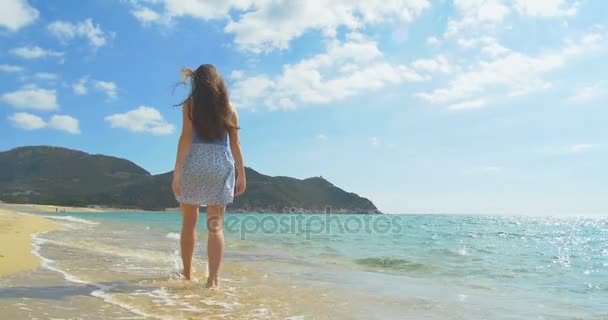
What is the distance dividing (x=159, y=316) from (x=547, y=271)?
925 cm

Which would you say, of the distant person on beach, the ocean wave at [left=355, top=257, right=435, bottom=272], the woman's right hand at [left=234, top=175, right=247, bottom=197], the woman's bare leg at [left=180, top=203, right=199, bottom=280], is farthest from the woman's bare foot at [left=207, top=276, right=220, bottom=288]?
the ocean wave at [left=355, top=257, right=435, bottom=272]

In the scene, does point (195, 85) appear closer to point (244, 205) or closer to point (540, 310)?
point (540, 310)

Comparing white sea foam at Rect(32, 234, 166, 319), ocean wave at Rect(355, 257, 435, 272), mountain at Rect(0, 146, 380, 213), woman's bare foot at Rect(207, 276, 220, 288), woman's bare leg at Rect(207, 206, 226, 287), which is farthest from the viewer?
mountain at Rect(0, 146, 380, 213)

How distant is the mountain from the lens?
147m

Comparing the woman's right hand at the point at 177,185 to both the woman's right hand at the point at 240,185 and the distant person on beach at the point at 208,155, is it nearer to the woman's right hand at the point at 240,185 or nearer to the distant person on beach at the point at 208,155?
the distant person on beach at the point at 208,155

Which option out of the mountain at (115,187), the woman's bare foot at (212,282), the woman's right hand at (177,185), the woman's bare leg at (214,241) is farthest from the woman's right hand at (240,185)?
the mountain at (115,187)

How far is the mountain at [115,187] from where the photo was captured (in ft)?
483

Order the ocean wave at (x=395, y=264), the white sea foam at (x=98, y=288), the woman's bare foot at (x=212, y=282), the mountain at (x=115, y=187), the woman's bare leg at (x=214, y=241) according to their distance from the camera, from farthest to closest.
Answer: the mountain at (x=115, y=187) < the ocean wave at (x=395, y=264) < the woman's bare foot at (x=212, y=282) < the woman's bare leg at (x=214, y=241) < the white sea foam at (x=98, y=288)

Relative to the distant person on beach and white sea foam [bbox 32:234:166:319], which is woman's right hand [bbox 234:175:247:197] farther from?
white sea foam [bbox 32:234:166:319]

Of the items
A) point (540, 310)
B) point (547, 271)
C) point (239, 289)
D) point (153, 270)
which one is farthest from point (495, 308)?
point (547, 271)

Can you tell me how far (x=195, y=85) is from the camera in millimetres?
4484

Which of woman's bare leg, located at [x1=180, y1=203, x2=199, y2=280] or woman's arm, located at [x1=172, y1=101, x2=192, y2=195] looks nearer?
woman's arm, located at [x1=172, y1=101, x2=192, y2=195]

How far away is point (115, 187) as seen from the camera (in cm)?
15862

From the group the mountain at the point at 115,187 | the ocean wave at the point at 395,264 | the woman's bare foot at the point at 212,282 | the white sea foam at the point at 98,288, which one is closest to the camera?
the white sea foam at the point at 98,288
